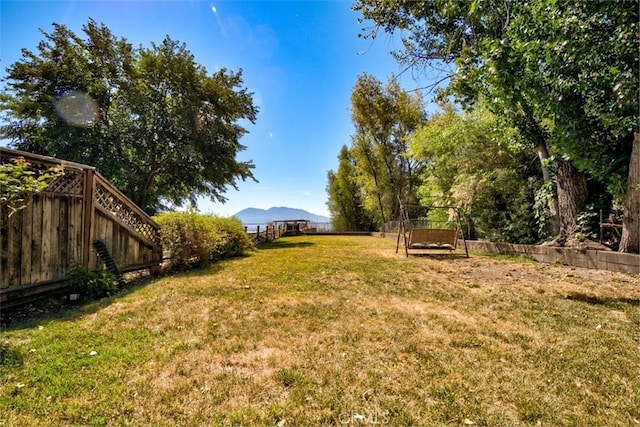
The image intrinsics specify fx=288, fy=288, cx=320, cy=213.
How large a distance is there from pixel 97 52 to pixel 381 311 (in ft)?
53.9

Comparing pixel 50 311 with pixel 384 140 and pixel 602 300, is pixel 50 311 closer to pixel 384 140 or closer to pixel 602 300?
pixel 602 300

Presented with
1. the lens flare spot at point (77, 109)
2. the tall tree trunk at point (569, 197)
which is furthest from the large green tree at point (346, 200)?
the tall tree trunk at point (569, 197)

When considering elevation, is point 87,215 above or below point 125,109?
below

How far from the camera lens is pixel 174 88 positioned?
43.7 feet

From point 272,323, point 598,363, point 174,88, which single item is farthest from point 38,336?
point 174,88

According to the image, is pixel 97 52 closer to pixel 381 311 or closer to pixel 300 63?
pixel 300 63

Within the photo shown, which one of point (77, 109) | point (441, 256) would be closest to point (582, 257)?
point (441, 256)

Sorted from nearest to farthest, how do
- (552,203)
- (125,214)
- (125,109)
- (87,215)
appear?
1. (87,215)
2. (125,214)
3. (552,203)
4. (125,109)

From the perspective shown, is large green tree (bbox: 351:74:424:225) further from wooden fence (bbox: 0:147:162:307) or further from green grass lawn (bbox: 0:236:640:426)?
wooden fence (bbox: 0:147:162:307)

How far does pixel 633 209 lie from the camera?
18.4 feet

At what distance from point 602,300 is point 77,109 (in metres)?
17.7

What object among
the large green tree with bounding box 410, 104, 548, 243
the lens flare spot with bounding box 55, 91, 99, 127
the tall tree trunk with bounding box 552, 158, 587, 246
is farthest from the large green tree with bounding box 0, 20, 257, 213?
the tall tree trunk with bounding box 552, 158, 587, 246

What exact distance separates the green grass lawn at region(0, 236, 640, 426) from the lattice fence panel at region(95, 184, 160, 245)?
188cm

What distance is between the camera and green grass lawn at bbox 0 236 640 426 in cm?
Result: 171
